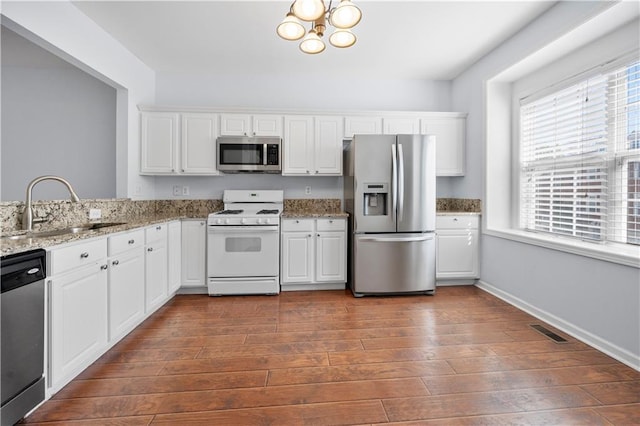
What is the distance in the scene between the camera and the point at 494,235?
3.39 m

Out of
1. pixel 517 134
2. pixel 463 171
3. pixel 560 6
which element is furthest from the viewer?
pixel 463 171

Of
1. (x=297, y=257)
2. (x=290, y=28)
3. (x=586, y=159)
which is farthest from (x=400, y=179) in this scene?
(x=290, y=28)

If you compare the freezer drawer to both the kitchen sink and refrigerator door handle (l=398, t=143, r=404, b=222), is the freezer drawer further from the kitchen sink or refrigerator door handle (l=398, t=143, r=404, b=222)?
the kitchen sink

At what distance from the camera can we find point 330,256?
3527 mm

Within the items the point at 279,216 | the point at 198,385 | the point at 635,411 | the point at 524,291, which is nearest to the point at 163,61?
the point at 279,216

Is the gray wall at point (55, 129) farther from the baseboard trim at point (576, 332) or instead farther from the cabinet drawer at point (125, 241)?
the baseboard trim at point (576, 332)

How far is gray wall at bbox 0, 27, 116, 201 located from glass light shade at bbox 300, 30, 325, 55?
2992mm

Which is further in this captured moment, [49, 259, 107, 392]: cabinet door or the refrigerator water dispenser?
the refrigerator water dispenser

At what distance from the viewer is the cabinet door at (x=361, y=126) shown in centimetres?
377

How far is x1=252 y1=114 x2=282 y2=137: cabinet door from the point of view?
12.0ft

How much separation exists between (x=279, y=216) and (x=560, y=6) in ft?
10.1

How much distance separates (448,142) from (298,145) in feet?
6.22

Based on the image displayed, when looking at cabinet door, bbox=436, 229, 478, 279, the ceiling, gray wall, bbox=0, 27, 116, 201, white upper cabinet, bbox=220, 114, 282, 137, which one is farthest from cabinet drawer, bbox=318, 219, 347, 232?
gray wall, bbox=0, 27, 116, 201

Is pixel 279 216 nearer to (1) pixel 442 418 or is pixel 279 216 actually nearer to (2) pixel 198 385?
(2) pixel 198 385
